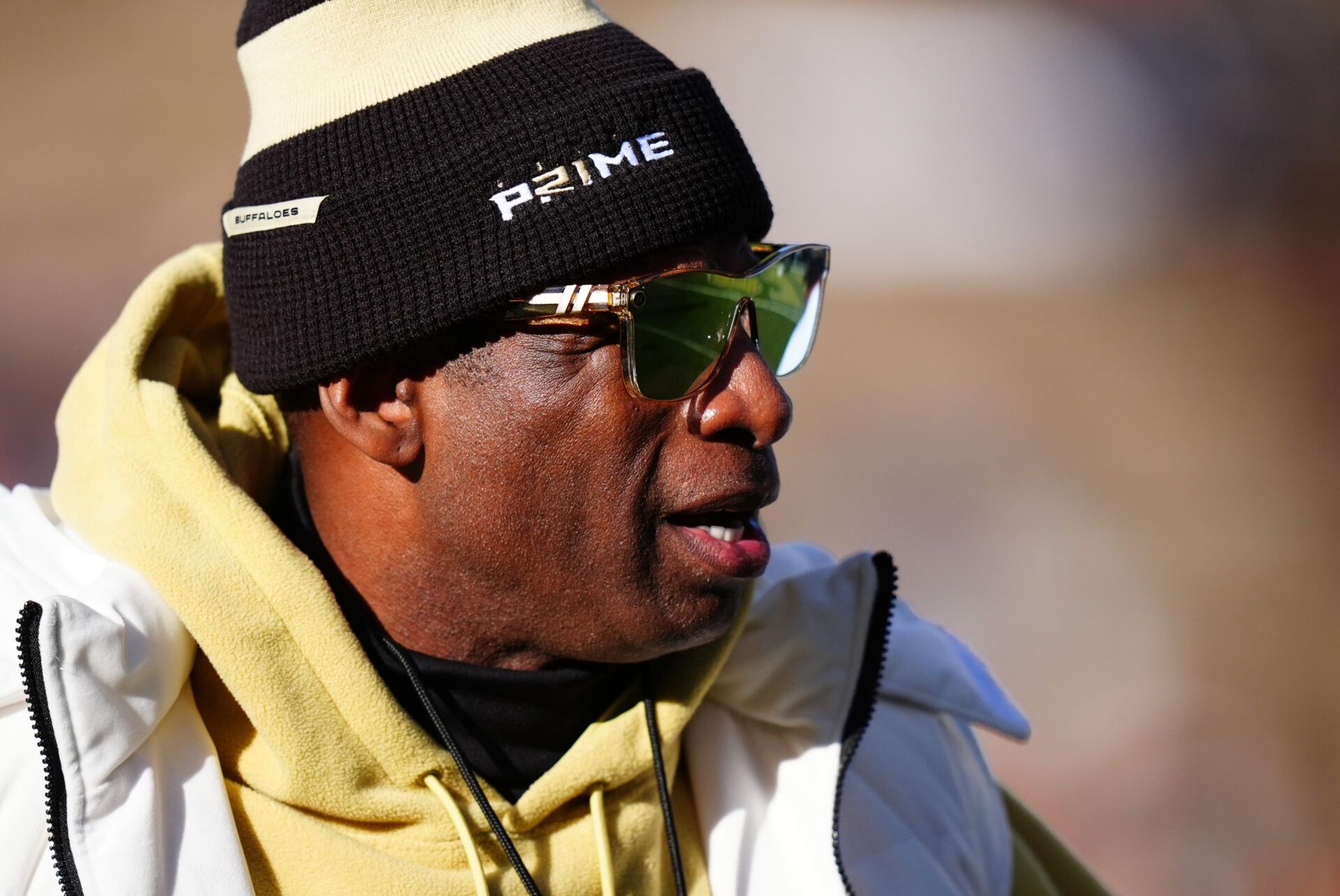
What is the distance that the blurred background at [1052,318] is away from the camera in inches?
217

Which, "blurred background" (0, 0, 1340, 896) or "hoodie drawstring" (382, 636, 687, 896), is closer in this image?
"hoodie drawstring" (382, 636, 687, 896)

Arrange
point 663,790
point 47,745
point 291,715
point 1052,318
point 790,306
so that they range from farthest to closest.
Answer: point 1052,318 < point 790,306 < point 663,790 < point 291,715 < point 47,745

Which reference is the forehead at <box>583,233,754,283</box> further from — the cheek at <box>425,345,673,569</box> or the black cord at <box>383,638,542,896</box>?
the black cord at <box>383,638,542,896</box>

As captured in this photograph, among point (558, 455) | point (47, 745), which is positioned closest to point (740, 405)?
point (558, 455)

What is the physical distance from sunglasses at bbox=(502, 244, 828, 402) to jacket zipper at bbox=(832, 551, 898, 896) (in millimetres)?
430

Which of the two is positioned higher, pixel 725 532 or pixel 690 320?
pixel 690 320

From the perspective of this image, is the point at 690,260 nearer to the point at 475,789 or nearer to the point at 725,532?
the point at 725,532

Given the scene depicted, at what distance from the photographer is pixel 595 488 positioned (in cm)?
170

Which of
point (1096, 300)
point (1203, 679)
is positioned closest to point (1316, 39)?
point (1096, 300)

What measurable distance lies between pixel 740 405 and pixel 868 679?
531 mm

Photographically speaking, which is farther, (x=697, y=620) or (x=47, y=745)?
(x=697, y=620)

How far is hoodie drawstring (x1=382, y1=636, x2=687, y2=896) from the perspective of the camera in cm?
168

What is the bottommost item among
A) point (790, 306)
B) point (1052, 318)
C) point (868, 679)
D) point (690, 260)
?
point (1052, 318)

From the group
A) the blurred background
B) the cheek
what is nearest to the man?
the cheek
